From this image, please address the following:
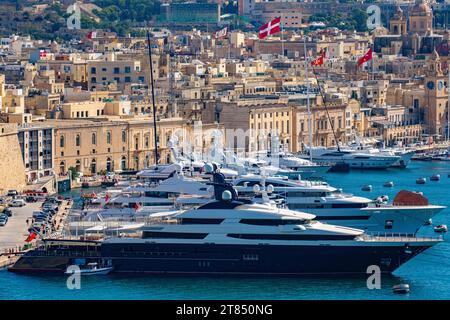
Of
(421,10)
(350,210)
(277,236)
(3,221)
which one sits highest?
(421,10)

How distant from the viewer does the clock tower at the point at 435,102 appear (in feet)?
166

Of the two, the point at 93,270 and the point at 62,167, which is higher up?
the point at 93,270

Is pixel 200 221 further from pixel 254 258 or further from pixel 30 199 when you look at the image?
pixel 30 199

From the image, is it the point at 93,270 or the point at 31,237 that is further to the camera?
the point at 31,237

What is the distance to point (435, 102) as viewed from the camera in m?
50.8

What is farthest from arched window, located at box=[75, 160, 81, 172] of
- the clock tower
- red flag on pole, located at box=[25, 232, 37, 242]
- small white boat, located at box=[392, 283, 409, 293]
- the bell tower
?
the bell tower

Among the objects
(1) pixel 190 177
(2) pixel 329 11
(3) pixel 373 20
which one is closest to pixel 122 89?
(1) pixel 190 177

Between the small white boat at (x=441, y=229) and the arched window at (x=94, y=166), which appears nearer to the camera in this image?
the small white boat at (x=441, y=229)

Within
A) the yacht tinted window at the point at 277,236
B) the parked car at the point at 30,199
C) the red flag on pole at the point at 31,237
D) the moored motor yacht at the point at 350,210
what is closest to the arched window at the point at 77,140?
the parked car at the point at 30,199

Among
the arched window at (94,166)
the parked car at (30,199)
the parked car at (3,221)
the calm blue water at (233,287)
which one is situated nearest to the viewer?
the calm blue water at (233,287)

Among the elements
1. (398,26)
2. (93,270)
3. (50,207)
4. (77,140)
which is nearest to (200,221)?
(93,270)

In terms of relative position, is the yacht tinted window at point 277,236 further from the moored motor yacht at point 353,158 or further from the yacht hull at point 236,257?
the moored motor yacht at point 353,158

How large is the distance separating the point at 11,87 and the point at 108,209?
1785 centimetres

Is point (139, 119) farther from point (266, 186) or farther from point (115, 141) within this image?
point (266, 186)
